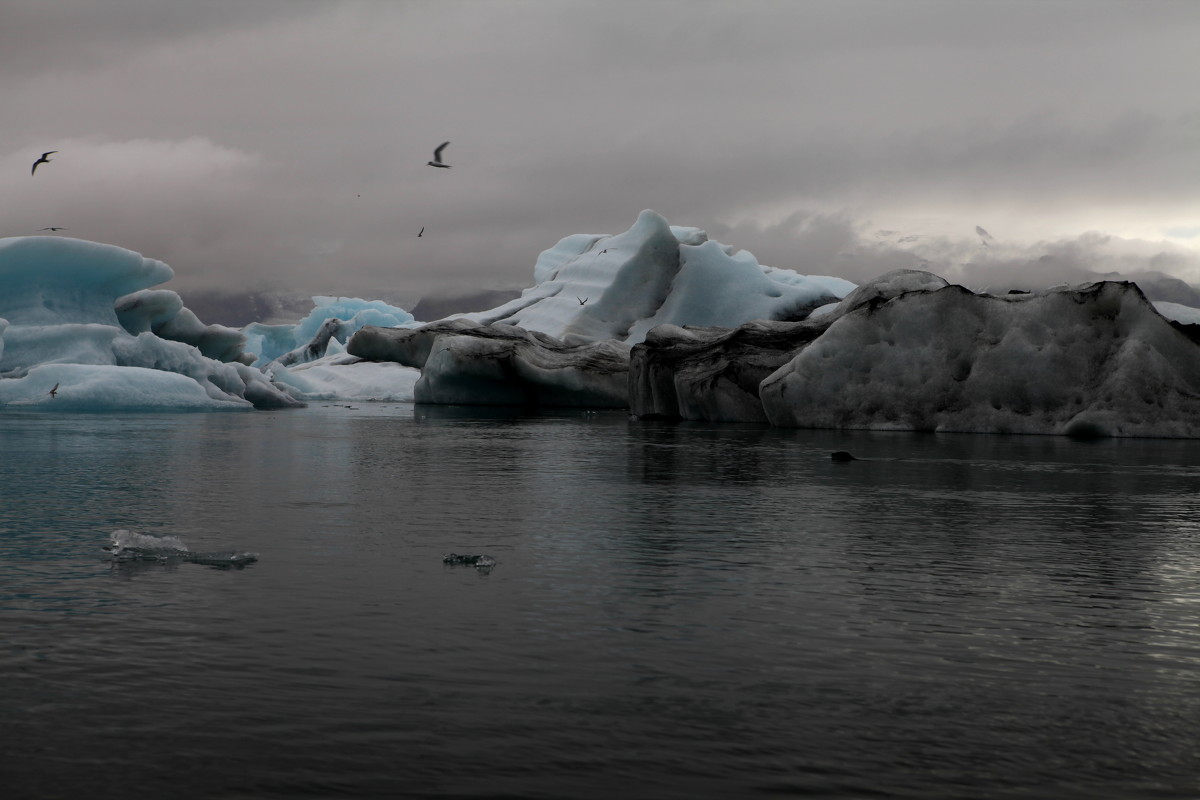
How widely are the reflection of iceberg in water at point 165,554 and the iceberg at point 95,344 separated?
2856 centimetres

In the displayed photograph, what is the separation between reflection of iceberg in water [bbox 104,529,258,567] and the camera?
7527mm

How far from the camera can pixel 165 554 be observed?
302 inches

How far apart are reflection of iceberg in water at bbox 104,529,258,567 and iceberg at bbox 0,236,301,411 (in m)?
28.6

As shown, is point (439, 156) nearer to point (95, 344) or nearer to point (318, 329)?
point (95, 344)

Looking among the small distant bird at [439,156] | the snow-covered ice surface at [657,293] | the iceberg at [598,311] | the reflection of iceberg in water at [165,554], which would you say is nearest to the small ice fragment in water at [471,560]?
the reflection of iceberg in water at [165,554]

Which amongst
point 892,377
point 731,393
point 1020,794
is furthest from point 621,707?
point 731,393

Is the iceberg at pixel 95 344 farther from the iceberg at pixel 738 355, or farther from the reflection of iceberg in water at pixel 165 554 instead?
the reflection of iceberg in water at pixel 165 554

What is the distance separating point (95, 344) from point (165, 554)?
110ft

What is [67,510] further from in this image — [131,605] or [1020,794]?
[1020,794]

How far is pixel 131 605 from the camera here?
627 cm

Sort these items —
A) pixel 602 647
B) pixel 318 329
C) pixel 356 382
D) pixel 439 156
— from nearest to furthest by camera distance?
pixel 602 647 < pixel 439 156 < pixel 356 382 < pixel 318 329

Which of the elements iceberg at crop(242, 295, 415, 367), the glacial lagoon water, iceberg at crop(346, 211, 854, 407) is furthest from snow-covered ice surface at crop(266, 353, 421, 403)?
the glacial lagoon water

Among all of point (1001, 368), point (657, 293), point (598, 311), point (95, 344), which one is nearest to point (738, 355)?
point (1001, 368)

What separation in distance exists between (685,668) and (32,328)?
37837mm
